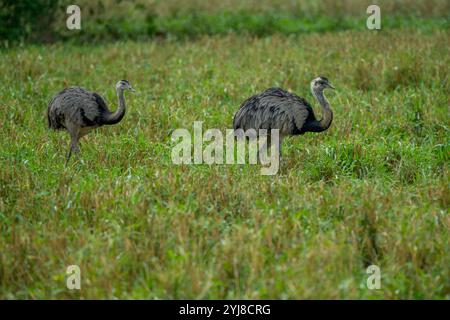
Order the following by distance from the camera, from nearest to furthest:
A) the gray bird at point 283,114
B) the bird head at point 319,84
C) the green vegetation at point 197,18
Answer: the gray bird at point 283,114 → the bird head at point 319,84 → the green vegetation at point 197,18

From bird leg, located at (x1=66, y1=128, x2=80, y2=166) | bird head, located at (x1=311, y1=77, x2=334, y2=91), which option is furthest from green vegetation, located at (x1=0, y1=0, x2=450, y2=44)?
bird head, located at (x1=311, y1=77, x2=334, y2=91)

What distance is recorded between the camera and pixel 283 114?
8281 mm

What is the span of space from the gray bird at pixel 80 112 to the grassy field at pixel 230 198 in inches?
10.7

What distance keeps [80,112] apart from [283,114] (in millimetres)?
2158

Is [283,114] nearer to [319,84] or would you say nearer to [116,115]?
[319,84]

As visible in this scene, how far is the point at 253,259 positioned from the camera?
220 inches

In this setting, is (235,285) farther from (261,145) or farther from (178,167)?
(261,145)

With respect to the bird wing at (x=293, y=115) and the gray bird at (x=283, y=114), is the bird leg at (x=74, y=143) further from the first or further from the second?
the bird wing at (x=293, y=115)

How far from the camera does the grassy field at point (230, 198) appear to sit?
5.54 m

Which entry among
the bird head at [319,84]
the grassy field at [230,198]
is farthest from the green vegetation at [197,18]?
the bird head at [319,84]

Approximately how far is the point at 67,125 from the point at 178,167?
1546 millimetres

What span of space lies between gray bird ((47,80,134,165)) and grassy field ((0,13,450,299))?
0.27 m

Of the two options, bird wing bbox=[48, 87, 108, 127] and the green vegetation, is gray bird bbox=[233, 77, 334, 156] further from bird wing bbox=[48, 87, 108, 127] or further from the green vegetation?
the green vegetation

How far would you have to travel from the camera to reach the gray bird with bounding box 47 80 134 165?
8.54m
